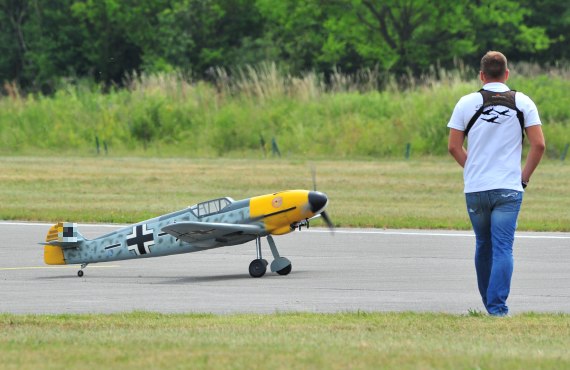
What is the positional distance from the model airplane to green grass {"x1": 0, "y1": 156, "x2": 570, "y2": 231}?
6.21 m

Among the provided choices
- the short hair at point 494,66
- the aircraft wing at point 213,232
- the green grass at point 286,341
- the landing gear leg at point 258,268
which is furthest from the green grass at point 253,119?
the green grass at point 286,341

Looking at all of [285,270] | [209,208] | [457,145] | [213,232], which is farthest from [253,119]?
[457,145]

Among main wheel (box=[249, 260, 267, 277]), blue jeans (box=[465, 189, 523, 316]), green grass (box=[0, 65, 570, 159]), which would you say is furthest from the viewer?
green grass (box=[0, 65, 570, 159])

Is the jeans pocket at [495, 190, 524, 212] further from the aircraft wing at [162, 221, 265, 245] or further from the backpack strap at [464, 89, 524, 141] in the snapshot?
the aircraft wing at [162, 221, 265, 245]

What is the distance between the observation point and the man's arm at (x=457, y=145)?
10.1m

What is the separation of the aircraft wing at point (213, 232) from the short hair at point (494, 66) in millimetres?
5542

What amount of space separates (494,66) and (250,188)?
18.8 m

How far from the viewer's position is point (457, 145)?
10156 mm

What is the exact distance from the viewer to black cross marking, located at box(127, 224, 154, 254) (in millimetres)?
15242

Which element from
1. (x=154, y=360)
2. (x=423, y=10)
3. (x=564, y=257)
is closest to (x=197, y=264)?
(x=564, y=257)

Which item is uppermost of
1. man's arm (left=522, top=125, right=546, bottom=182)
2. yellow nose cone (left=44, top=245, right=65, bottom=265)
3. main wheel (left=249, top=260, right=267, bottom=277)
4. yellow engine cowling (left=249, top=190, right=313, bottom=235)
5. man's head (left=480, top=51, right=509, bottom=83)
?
man's head (left=480, top=51, right=509, bottom=83)

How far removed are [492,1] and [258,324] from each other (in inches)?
1946

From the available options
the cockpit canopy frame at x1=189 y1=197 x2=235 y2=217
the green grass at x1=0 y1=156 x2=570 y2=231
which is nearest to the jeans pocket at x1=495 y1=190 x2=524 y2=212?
the cockpit canopy frame at x1=189 y1=197 x2=235 y2=217

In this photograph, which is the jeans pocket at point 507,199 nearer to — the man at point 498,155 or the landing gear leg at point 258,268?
the man at point 498,155
